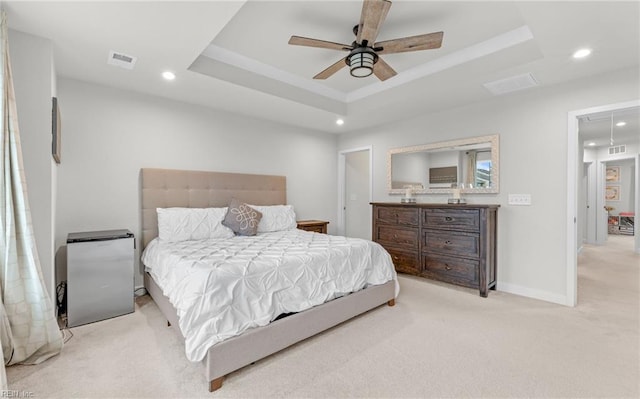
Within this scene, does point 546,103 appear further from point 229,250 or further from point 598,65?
point 229,250

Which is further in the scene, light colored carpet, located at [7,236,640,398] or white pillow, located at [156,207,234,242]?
white pillow, located at [156,207,234,242]

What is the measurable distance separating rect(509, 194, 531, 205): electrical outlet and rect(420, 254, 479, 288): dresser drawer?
2.97 ft

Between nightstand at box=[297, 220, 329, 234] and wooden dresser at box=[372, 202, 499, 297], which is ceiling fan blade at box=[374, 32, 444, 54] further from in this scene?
nightstand at box=[297, 220, 329, 234]

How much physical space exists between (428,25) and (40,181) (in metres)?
3.48

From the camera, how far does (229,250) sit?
8.82ft

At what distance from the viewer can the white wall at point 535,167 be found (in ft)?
10.2

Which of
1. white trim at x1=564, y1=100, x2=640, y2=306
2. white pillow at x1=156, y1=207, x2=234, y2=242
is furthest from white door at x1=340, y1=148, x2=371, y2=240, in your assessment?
white trim at x1=564, y1=100, x2=640, y2=306

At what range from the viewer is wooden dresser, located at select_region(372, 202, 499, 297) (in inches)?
134

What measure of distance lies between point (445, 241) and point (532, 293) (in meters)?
1.10

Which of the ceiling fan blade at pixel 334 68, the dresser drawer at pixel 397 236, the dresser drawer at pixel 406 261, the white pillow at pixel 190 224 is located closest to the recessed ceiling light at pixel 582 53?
the ceiling fan blade at pixel 334 68

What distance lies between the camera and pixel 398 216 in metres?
4.21

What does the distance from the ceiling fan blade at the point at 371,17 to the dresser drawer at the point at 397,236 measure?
257cm

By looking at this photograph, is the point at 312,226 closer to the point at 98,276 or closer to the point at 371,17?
the point at 98,276

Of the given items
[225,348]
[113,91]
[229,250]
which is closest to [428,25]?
[229,250]
